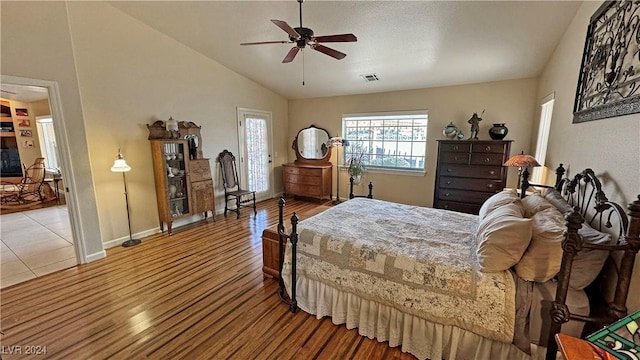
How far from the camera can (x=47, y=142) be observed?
22.1 ft

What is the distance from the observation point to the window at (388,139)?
17.4 feet

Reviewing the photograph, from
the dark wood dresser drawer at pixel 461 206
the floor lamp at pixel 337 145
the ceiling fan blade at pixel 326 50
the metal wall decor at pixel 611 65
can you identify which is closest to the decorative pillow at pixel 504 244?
the metal wall decor at pixel 611 65

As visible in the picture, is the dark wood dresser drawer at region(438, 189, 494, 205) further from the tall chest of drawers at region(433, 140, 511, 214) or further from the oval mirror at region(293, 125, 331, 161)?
the oval mirror at region(293, 125, 331, 161)

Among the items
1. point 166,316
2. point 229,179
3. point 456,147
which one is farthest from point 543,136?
point 229,179

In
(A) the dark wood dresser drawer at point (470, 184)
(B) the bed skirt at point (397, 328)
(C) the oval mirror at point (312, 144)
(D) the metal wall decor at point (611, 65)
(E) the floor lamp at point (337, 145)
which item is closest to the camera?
(D) the metal wall decor at point (611, 65)

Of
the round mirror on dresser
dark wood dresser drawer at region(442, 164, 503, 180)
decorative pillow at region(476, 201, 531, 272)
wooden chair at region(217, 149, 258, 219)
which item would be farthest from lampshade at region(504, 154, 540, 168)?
wooden chair at region(217, 149, 258, 219)

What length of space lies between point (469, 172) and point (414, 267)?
2.95 m

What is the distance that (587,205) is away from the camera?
6.58 feet

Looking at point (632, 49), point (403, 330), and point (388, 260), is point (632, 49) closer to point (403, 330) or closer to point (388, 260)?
point (388, 260)

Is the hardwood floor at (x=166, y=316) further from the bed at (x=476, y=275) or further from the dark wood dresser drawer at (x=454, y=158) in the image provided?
the dark wood dresser drawer at (x=454, y=158)

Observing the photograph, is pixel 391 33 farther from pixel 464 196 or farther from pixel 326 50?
pixel 464 196

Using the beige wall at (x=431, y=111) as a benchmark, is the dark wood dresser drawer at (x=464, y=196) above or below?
below

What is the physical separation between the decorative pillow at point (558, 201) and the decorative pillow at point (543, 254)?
1.17 feet

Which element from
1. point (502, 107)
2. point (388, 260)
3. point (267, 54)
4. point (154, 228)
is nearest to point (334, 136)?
point (267, 54)
